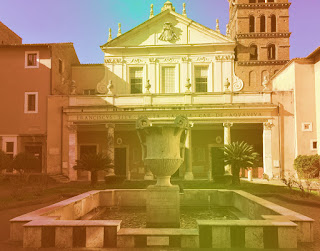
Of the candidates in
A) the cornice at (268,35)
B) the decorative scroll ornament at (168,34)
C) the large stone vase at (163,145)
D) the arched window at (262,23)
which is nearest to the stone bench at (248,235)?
the large stone vase at (163,145)

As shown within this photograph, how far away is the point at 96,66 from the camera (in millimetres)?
31500

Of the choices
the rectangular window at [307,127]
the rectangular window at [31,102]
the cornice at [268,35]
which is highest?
the cornice at [268,35]

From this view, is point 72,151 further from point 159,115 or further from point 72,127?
point 159,115

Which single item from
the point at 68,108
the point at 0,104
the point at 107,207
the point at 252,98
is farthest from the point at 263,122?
the point at 0,104

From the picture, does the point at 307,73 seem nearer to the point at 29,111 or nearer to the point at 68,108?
the point at 68,108

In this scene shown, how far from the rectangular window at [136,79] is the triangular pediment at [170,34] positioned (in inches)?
76.7

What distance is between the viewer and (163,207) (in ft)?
31.0

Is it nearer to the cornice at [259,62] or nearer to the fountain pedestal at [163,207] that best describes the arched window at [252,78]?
the cornice at [259,62]

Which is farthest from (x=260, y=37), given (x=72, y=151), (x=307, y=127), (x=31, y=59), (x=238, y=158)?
(x=238, y=158)

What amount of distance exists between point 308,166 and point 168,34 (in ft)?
46.2

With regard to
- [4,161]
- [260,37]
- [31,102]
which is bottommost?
[4,161]

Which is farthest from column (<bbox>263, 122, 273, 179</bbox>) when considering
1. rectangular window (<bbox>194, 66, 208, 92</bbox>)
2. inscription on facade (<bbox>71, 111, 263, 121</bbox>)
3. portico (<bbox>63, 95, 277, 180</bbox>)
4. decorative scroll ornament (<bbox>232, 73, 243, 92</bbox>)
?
rectangular window (<bbox>194, 66, 208, 92</bbox>)

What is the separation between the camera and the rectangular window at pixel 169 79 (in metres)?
28.9

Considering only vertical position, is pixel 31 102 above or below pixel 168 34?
below
